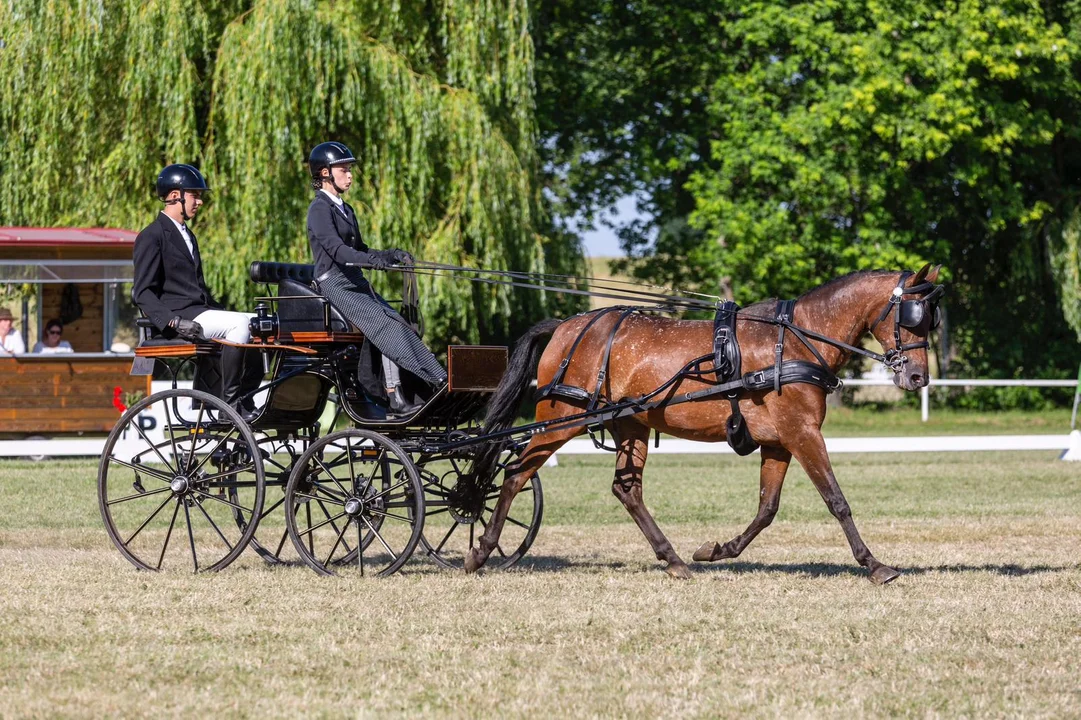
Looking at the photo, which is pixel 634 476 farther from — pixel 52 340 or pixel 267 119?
pixel 267 119

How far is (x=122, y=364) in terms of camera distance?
19.4m

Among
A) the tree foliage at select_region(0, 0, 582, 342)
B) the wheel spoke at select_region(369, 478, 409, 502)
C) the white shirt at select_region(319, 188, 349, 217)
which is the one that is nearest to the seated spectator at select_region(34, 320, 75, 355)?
the tree foliage at select_region(0, 0, 582, 342)

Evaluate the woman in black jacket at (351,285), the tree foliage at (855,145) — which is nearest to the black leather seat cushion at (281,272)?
the woman in black jacket at (351,285)

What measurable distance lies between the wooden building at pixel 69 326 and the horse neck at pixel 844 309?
12.5m

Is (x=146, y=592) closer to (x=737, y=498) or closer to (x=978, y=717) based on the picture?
(x=978, y=717)

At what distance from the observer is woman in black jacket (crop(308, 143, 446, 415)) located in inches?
329

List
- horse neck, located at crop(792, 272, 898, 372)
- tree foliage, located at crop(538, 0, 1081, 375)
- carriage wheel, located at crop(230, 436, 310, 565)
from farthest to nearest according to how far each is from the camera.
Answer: tree foliage, located at crop(538, 0, 1081, 375), carriage wheel, located at crop(230, 436, 310, 565), horse neck, located at crop(792, 272, 898, 372)

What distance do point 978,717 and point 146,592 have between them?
4.35 meters

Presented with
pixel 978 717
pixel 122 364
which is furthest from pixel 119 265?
pixel 978 717

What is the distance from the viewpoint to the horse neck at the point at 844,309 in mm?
8242

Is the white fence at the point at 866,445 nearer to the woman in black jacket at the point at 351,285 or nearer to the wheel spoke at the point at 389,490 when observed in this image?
the woman in black jacket at the point at 351,285

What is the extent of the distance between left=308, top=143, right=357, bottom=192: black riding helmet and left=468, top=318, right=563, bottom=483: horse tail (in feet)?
4.66

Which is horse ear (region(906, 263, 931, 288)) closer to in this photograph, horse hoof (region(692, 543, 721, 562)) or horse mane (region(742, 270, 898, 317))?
horse mane (region(742, 270, 898, 317))

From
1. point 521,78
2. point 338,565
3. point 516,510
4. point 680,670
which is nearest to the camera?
point 680,670
